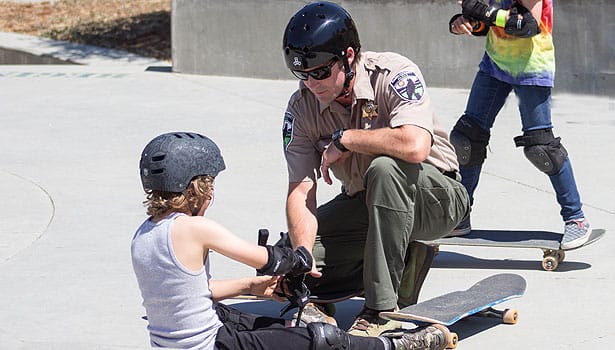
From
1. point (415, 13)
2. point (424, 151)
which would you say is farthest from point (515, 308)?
point (415, 13)

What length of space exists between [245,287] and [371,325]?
57 centimetres

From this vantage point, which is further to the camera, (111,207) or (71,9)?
(71,9)

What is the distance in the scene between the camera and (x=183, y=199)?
3709 mm

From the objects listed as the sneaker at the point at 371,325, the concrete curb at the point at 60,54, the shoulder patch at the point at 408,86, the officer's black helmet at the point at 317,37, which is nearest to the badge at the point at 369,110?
the shoulder patch at the point at 408,86

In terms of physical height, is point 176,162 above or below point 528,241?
above

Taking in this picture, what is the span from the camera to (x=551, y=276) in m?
Answer: 5.29

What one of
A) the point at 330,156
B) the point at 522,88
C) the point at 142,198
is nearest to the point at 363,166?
the point at 330,156

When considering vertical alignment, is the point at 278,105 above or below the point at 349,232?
below

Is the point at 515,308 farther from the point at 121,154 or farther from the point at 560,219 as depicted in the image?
the point at 121,154

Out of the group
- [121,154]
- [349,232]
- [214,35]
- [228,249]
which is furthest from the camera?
[214,35]

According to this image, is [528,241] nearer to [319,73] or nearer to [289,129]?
[289,129]

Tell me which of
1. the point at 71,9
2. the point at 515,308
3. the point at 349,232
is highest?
the point at 349,232

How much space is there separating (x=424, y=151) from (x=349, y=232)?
1.84 feet

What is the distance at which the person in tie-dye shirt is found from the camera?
5371mm
